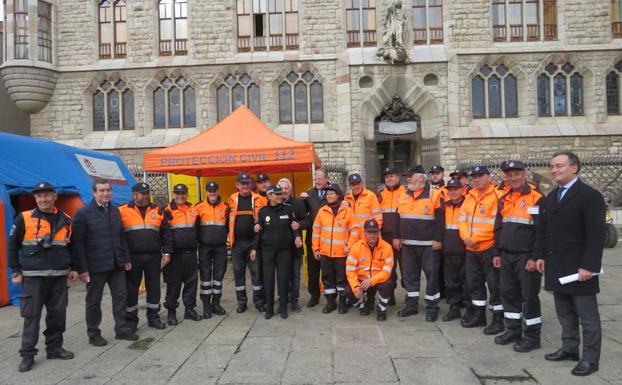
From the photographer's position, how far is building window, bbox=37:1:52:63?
687 inches

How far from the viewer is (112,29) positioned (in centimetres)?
1836

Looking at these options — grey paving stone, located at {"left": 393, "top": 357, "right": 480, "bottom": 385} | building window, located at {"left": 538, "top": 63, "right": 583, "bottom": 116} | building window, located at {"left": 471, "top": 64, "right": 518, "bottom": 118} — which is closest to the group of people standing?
grey paving stone, located at {"left": 393, "top": 357, "right": 480, "bottom": 385}

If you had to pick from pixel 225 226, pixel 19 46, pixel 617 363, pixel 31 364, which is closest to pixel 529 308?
pixel 617 363

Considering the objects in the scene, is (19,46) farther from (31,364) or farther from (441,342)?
(441,342)

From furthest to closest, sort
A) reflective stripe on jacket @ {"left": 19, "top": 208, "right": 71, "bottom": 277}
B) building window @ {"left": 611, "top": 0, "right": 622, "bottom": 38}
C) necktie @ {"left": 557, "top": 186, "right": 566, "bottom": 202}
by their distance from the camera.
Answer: building window @ {"left": 611, "top": 0, "right": 622, "bottom": 38}
reflective stripe on jacket @ {"left": 19, "top": 208, "right": 71, "bottom": 277}
necktie @ {"left": 557, "top": 186, "right": 566, "bottom": 202}

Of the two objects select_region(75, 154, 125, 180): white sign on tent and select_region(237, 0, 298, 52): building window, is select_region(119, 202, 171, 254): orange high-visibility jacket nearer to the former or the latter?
select_region(75, 154, 125, 180): white sign on tent

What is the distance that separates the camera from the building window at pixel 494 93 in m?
17.9

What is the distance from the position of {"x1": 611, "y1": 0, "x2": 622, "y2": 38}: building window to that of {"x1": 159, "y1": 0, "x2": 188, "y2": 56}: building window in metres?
16.7

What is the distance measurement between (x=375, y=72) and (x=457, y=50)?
328cm

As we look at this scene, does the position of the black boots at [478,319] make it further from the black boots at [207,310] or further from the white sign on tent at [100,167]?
the white sign on tent at [100,167]

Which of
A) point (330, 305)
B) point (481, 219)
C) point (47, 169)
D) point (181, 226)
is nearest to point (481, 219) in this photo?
point (481, 219)

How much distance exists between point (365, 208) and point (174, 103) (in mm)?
14532

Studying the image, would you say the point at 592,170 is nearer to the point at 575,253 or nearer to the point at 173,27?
the point at 575,253

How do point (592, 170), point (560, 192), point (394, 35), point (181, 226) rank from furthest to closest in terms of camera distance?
point (394, 35)
point (592, 170)
point (181, 226)
point (560, 192)
